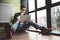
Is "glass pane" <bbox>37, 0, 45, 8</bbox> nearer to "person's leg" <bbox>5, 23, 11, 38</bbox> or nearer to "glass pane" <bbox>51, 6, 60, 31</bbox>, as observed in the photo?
"glass pane" <bbox>51, 6, 60, 31</bbox>

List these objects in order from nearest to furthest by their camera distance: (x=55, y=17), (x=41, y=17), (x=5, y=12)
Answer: (x=5, y=12) → (x=55, y=17) → (x=41, y=17)

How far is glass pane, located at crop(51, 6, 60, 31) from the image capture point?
2986 mm

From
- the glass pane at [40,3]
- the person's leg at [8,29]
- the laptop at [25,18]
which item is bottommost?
the person's leg at [8,29]

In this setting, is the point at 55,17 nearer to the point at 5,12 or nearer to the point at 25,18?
the point at 25,18

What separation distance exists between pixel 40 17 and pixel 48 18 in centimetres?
64

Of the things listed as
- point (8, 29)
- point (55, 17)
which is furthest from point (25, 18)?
point (8, 29)

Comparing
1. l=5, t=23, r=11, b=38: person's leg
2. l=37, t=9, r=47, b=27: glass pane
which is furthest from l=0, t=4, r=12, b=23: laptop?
l=37, t=9, r=47, b=27: glass pane

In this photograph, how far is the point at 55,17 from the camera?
3098 mm

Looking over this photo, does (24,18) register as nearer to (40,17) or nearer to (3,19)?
(40,17)

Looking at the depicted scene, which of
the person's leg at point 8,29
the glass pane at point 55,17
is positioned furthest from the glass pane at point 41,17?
the person's leg at point 8,29

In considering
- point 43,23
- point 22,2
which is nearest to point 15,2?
point 22,2

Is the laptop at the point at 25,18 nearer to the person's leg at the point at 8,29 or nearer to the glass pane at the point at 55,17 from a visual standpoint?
the glass pane at the point at 55,17

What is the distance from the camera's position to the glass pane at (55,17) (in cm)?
299

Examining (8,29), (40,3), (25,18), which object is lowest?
(8,29)
